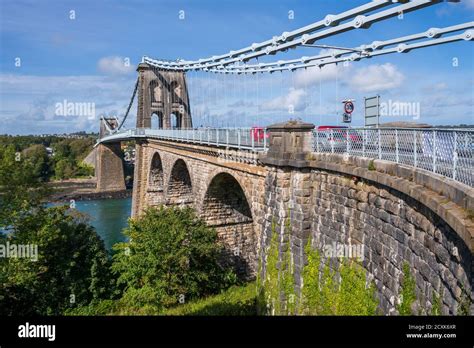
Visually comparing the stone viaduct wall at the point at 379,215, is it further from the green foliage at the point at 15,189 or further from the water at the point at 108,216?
the water at the point at 108,216

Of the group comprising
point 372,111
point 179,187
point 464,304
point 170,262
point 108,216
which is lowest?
point 108,216

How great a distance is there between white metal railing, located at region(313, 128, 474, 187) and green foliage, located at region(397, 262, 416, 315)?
156cm

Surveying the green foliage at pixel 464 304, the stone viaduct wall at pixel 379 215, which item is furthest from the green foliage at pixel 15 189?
the green foliage at pixel 464 304

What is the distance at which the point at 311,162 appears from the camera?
9.38m

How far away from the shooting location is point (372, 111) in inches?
340

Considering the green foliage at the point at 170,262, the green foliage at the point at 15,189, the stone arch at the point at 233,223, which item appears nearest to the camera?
the green foliage at the point at 170,262

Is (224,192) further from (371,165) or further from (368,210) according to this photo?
(371,165)

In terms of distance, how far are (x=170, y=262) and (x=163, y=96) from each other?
2705 cm

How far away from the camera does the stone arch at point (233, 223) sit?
19016 mm

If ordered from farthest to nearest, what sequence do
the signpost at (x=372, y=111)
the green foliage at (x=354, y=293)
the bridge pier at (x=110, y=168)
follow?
the bridge pier at (x=110, y=168)
the signpost at (x=372, y=111)
the green foliage at (x=354, y=293)

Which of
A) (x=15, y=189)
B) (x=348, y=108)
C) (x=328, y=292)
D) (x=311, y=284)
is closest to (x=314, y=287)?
(x=311, y=284)

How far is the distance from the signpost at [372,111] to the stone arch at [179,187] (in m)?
17.8

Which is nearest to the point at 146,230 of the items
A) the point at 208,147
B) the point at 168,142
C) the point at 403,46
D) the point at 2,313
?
the point at 208,147
